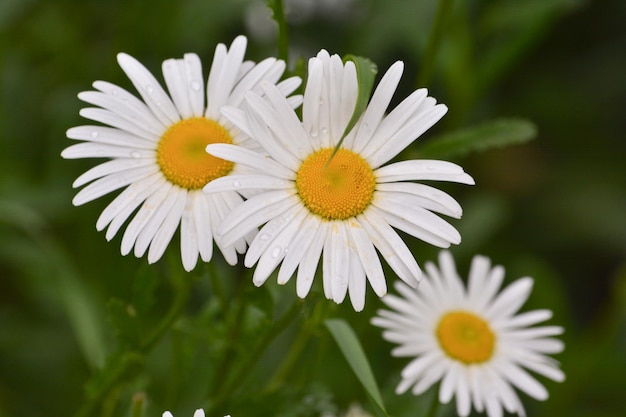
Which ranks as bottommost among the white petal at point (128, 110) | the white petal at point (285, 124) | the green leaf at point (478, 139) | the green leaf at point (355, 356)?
the green leaf at point (355, 356)

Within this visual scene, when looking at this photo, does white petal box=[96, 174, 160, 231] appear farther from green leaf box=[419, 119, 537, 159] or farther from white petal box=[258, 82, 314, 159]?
green leaf box=[419, 119, 537, 159]

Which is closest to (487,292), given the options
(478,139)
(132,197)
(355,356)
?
(478,139)

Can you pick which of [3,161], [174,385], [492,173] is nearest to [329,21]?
[492,173]

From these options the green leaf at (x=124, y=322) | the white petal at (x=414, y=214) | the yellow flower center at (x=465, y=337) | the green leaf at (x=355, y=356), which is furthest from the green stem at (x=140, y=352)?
the yellow flower center at (x=465, y=337)

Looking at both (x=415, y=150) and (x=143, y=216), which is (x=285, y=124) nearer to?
(x=143, y=216)

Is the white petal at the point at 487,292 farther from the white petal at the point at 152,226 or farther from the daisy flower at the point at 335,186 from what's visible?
the white petal at the point at 152,226

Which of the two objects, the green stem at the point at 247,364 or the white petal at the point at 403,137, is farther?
the green stem at the point at 247,364

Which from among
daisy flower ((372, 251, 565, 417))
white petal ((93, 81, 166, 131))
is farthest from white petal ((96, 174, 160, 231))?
daisy flower ((372, 251, 565, 417))
